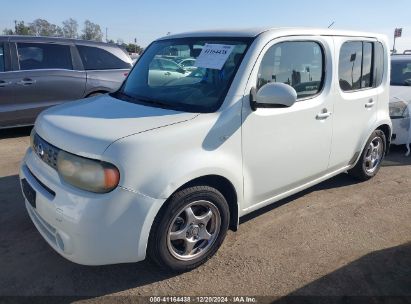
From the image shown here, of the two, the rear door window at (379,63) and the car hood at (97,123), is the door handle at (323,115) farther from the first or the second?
the car hood at (97,123)

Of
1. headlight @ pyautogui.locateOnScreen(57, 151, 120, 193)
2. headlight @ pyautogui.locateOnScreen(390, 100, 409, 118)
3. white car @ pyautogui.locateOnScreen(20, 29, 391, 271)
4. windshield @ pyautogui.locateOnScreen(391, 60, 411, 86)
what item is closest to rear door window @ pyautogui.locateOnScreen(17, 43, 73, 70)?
white car @ pyautogui.locateOnScreen(20, 29, 391, 271)

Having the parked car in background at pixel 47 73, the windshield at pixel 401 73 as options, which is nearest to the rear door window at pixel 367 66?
the windshield at pixel 401 73

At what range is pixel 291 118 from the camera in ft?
11.0

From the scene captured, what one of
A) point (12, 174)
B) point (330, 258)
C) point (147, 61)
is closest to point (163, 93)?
point (147, 61)

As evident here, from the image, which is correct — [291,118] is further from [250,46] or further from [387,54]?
[387,54]

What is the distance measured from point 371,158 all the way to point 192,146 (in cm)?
312

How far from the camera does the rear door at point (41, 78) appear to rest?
636 cm

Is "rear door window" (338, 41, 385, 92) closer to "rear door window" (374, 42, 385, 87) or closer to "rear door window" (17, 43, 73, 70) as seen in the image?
"rear door window" (374, 42, 385, 87)

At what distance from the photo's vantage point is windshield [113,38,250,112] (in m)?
3.03

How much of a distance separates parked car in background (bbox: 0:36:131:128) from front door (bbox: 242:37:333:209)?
173 inches

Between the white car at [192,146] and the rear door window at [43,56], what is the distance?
3463 mm

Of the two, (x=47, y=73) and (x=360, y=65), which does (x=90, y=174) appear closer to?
(x=360, y=65)

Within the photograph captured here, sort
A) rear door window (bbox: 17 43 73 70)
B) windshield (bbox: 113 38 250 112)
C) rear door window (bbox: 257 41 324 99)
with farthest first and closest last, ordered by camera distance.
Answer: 1. rear door window (bbox: 17 43 73 70)
2. rear door window (bbox: 257 41 324 99)
3. windshield (bbox: 113 38 250 112)

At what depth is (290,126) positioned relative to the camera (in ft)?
11.1
